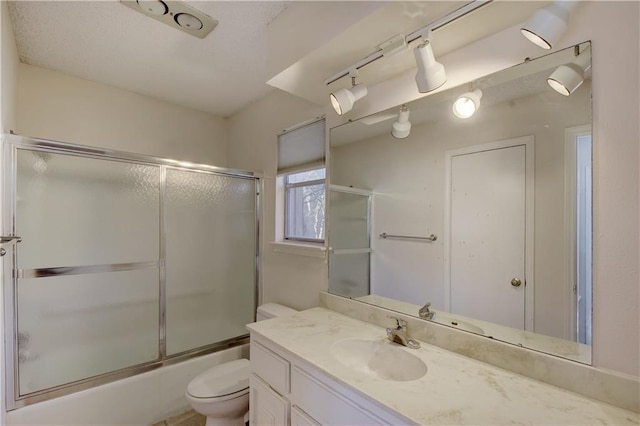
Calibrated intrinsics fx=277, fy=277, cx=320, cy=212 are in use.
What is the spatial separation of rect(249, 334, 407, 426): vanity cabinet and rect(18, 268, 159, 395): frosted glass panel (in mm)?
1076

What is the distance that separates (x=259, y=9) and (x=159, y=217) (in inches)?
59.1

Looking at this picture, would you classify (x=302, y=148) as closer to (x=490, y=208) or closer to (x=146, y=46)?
(x=146, y=46)

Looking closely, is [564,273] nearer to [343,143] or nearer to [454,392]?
[454,392]

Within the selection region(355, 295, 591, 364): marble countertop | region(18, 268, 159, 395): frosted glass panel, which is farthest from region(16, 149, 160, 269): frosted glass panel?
region(355, 295, 591, 364): marble countertop

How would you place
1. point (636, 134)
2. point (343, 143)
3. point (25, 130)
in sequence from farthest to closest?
1. point (25, 130)
2. point (343, 143)
3. point (636, 134)

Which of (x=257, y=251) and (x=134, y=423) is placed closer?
(x=134, y=423)

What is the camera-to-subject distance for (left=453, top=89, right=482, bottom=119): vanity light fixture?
1177mm

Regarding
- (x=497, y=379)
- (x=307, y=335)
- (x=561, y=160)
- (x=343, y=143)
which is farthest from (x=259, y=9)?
(x=497, y=379)

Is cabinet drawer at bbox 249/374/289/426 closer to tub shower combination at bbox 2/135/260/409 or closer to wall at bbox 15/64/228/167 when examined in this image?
tub shower combination at bbox 2/135/260/409

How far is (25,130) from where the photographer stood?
1.91m

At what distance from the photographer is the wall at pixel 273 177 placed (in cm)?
194

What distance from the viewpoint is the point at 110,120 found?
7.34 ft

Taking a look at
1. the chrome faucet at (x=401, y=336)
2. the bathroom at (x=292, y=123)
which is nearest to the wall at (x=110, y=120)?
the bathroom at (x=292, y=123)

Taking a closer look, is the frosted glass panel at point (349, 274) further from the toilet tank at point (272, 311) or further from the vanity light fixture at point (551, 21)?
the vanity light fixture at point (551, 21)
